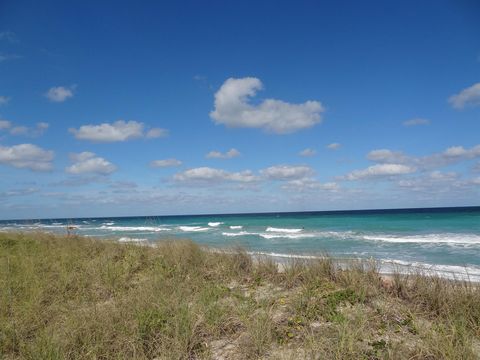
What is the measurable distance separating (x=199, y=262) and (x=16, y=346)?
4.39 m

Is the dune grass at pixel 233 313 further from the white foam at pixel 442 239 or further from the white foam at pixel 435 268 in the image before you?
the white foam at pixel 442 239

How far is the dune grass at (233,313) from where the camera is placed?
148 inches

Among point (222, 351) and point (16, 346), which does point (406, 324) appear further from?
point (16, 346)

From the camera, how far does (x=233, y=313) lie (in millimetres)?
4762

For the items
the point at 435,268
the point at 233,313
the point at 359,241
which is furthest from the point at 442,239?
the point at 233,313

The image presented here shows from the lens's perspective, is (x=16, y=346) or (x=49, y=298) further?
(x=49, y=298)

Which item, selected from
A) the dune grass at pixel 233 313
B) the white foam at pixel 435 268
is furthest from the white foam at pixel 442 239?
the dune grass at pixel 233 313

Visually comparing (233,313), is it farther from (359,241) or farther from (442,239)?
(442,239)

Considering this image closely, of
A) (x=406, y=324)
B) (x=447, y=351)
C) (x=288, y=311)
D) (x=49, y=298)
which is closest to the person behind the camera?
(x=447, y=351)

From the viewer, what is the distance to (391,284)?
5.95 metres

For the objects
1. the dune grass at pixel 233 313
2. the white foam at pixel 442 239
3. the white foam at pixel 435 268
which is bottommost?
the white foam at pixel 442 239

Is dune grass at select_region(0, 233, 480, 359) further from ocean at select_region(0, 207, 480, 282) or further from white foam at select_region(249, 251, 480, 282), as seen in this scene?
ocean at select_region(0, 207, 480, 282)

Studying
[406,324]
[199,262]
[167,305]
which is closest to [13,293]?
[167,305]

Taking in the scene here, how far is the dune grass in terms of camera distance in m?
3.77
